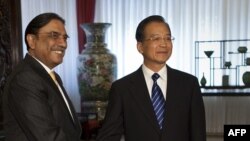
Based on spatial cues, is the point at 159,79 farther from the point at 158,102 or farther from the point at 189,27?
the point at 189,27

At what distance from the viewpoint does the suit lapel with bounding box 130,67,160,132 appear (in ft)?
4.92

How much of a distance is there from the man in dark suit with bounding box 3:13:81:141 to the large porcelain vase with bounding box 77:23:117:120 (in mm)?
2522

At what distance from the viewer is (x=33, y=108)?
4.24ft

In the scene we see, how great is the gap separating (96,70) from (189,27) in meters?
1.85

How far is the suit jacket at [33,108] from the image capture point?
1292 millimetres

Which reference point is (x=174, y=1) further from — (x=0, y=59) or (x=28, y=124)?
(x=28, y=124)

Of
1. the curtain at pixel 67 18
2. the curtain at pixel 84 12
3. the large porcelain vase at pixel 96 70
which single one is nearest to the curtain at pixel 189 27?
the curtain at pixel 84 12

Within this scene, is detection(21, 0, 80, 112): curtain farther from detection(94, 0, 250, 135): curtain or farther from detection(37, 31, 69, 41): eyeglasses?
detection(37, 31, 69, 41): eyeglasses

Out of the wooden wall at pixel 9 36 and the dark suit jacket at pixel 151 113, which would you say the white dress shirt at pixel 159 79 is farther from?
the wooden wall at pixel 9 36

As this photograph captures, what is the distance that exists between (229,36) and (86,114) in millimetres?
2585

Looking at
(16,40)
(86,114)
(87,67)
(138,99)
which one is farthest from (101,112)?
(138,99)

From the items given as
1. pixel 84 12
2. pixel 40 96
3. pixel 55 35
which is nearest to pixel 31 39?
pixel 55 35

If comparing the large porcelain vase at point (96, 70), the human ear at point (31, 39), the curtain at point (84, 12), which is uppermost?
the curtain at point (84, 12)

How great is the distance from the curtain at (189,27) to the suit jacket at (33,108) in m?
3.86
